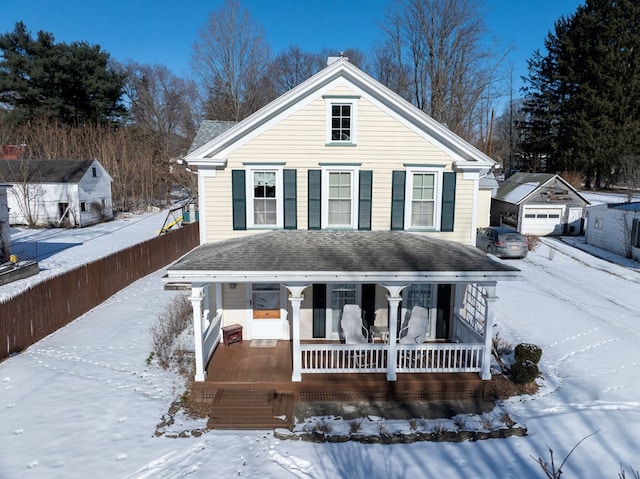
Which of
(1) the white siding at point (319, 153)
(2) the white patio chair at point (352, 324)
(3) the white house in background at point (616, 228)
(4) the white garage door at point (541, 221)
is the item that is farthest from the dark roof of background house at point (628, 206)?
(2) the white patio chair at point (352, 324)

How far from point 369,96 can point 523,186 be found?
21308mm

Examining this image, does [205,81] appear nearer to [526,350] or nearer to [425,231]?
[425,231]

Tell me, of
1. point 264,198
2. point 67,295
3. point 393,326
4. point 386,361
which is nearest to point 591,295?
point 386,361

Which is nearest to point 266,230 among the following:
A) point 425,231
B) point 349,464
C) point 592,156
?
point 425,231

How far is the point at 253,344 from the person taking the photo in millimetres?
10492

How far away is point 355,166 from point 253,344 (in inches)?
207

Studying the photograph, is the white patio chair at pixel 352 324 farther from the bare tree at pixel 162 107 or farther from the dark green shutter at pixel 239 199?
the bare tree at pixel 162 107

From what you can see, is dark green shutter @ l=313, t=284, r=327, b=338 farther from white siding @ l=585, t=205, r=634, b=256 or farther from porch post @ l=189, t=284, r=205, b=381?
white siding @ l=585, t=205, r=634, b=256

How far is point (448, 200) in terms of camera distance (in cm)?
1072

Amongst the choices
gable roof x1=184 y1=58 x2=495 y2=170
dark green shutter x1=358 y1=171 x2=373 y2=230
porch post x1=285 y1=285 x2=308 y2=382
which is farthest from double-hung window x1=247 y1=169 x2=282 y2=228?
porch post x1=285 y1=285 x2=308 y2=382

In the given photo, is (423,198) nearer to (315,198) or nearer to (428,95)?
(315,198)

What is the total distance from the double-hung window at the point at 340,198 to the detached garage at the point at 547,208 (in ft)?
62.4

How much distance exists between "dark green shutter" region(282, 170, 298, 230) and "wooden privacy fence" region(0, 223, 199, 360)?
23.6ft

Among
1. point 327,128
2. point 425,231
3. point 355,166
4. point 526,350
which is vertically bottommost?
point 526,350
